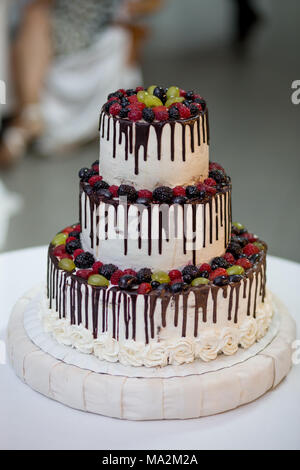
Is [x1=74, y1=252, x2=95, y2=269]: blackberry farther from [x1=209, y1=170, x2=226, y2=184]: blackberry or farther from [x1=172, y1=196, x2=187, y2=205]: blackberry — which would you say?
[x1=209, y1=170, x2=226, y2=184]: blackberry

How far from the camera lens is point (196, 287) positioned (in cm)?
279

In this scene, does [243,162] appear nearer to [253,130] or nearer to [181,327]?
[253,130]

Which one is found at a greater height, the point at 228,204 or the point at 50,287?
the point at 228,204

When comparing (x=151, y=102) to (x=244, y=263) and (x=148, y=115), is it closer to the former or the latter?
(x=148, y=115)

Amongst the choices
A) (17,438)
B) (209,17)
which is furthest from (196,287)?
(209,17)

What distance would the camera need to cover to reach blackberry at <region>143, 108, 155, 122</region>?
2730 millimetres

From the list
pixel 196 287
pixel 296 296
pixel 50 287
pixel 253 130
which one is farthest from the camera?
pixel 253 130

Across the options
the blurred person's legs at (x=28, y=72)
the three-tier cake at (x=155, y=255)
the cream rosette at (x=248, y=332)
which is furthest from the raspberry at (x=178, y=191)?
the blurred person's legs at (x=28, y=72)

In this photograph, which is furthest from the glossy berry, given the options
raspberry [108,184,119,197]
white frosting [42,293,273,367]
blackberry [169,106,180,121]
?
blackberry [169,106,180,121]

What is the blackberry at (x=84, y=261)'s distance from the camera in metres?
2.92

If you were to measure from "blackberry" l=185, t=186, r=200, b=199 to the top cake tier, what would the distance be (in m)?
0.05

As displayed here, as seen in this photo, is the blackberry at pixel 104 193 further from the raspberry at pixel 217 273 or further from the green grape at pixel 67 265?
the raspberry at pixel 217 273

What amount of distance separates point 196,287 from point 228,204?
0.37m

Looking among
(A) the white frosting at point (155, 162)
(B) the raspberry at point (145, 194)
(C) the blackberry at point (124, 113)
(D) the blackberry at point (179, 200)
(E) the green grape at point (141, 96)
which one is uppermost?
(E) the green grape at point (141, 96)
